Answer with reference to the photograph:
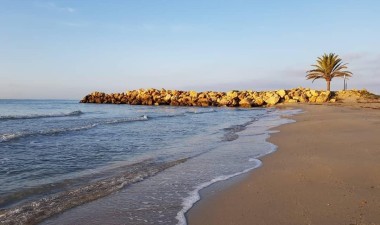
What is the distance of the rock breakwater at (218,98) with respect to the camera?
51500 millimetres

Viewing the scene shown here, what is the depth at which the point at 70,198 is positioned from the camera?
587cm

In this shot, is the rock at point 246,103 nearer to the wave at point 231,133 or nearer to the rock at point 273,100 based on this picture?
the rock at point 273,100

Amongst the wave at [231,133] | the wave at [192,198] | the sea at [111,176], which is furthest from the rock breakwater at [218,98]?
the wave at [192,198]

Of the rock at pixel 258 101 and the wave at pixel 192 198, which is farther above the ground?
the rock at pixel 258 101

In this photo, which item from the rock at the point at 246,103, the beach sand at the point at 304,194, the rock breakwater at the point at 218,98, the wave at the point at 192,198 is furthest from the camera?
the rock breakwater at the point at 218,98

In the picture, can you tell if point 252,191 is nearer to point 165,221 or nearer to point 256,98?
point 165,221

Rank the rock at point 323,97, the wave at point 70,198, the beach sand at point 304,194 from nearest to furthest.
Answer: the beach sand at point 304,194, the wave at point 70,198, the rock at point 323,97

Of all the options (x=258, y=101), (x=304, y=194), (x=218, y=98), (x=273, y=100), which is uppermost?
(x=218, y=98)

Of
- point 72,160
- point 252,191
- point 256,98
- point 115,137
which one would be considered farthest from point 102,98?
point 252,191

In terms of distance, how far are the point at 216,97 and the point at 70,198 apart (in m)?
54.3

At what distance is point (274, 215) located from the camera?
14.7 feet

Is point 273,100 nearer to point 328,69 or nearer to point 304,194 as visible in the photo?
point 328,69

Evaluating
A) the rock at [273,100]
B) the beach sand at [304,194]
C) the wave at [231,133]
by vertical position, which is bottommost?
the wave at [231,133]

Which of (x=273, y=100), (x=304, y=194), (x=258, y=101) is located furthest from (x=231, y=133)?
(x=273, y=100)
